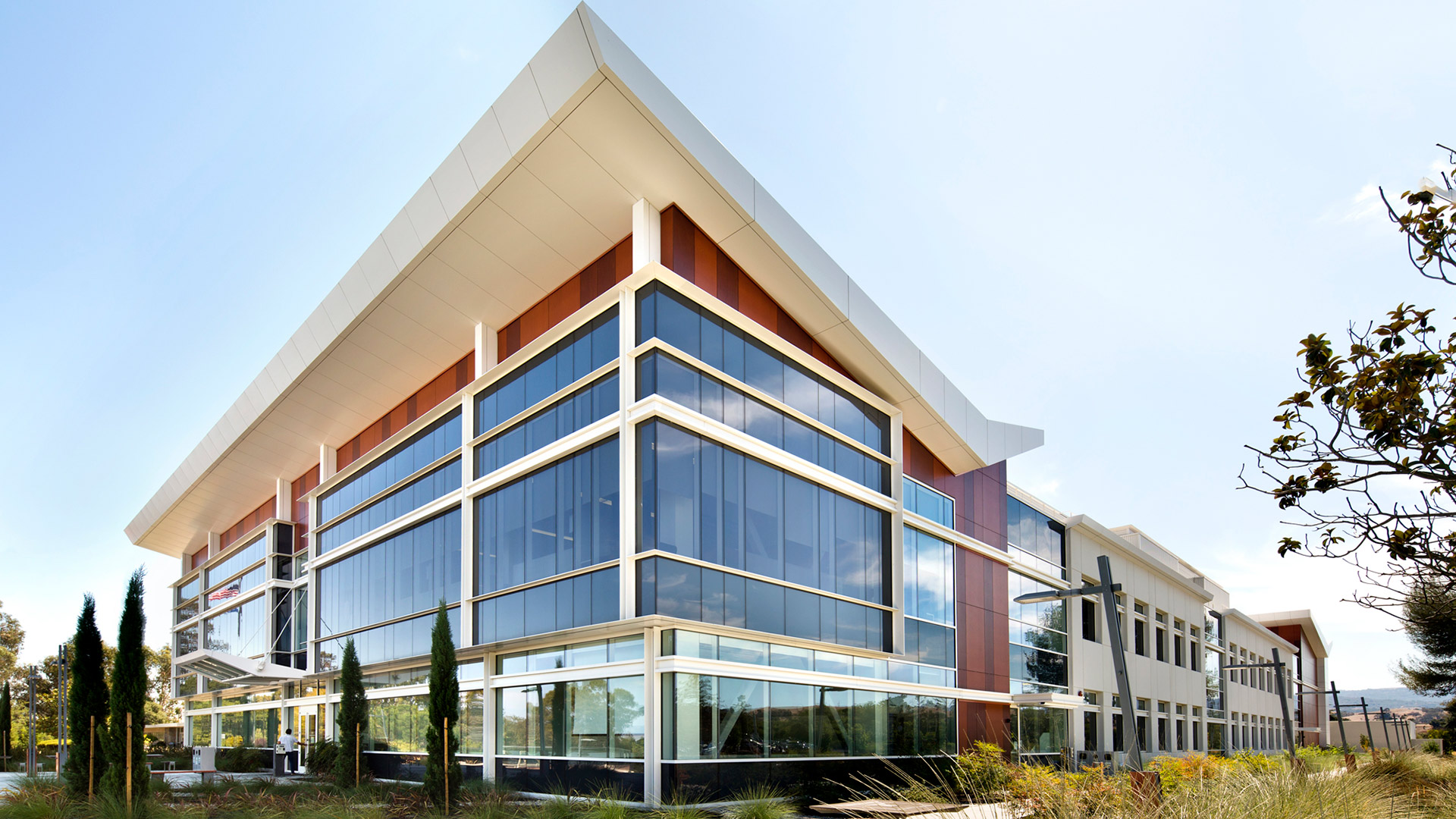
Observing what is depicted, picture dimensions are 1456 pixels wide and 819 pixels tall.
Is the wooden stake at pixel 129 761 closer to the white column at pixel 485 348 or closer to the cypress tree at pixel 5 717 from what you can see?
the white column at pixel 485 348

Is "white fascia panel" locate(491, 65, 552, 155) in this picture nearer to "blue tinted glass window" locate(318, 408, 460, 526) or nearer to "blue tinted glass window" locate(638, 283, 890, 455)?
"blue tinted glass window" locate(638, 283, 890, 455)

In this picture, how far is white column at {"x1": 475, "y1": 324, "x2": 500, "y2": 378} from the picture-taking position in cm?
2369

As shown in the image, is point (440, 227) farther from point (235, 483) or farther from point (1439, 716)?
point (1439, 716)

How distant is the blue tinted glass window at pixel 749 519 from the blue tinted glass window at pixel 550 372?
8.22 feet

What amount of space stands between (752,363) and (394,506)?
41.5 feet

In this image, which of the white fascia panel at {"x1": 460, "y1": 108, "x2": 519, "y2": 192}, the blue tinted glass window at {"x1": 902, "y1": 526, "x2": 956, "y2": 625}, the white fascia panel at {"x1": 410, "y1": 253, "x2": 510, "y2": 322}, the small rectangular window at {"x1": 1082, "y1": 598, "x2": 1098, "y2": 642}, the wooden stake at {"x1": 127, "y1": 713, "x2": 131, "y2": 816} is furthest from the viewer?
the small rectangular window at {"x1": 1082, "y1": 598, "x2": 1098, "y2": 642}

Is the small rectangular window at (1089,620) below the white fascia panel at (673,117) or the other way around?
below

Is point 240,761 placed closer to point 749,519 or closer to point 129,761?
point 129,761

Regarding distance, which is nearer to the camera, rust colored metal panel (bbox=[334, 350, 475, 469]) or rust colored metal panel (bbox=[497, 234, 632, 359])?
rust colored metal panel (bbox=[497, 234, 632, 359])

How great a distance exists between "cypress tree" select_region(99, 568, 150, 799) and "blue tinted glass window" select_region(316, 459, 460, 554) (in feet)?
28.2

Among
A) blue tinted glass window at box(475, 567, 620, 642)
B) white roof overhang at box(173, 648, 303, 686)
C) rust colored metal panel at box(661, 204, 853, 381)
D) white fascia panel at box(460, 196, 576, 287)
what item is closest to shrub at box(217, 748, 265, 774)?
white roof overhang at box(173, 648, 303, 686)

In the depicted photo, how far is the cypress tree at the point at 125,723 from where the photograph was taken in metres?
16.0

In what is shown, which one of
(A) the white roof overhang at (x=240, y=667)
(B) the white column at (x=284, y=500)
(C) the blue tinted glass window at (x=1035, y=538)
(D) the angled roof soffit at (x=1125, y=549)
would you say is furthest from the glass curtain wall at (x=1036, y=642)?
(B) the white column at (x=284, y=500)

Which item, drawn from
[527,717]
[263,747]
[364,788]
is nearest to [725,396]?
[527,717]
